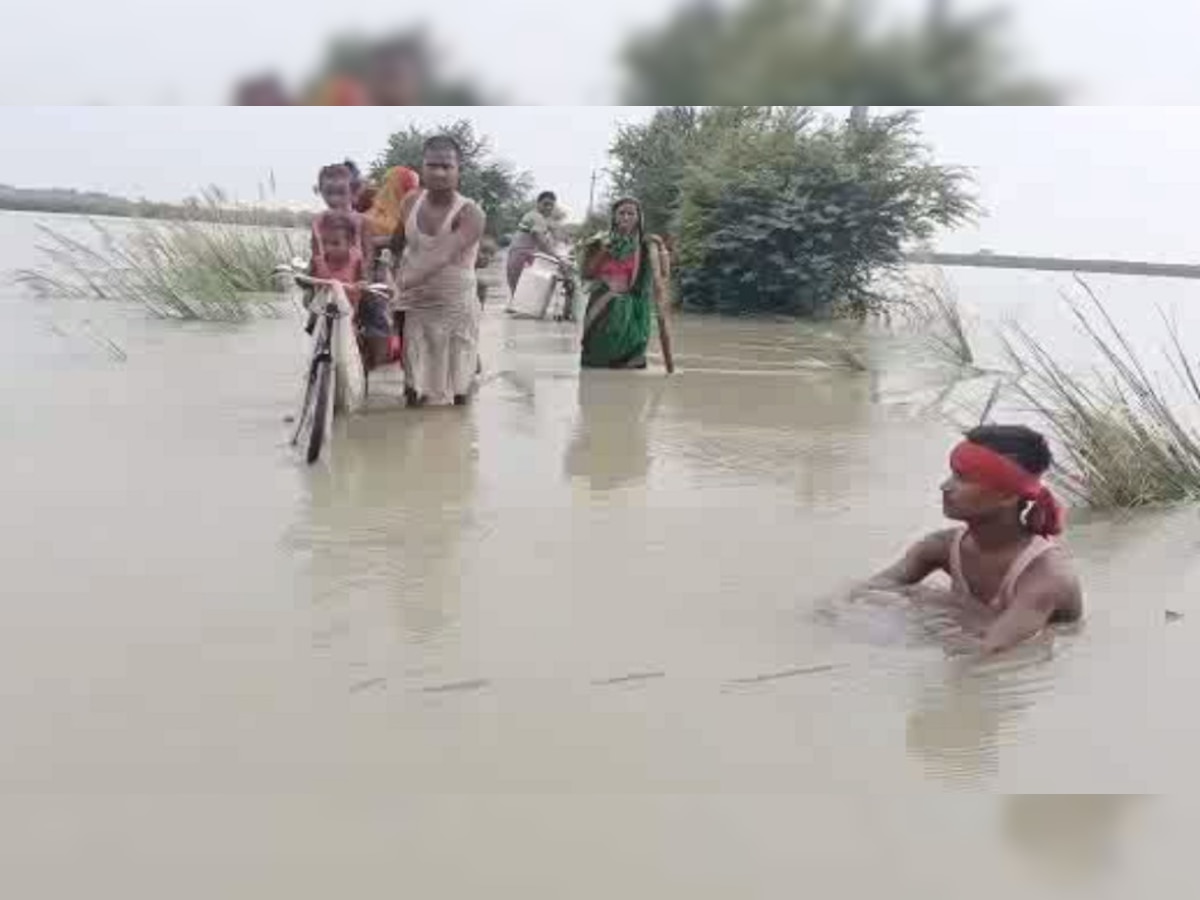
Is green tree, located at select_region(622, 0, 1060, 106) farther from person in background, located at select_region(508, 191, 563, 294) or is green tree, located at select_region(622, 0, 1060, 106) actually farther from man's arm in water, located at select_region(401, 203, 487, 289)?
person in background, located at select_region(508, 191, 563, 294)

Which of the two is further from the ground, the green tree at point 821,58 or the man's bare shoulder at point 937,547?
the green tree at point 821,58

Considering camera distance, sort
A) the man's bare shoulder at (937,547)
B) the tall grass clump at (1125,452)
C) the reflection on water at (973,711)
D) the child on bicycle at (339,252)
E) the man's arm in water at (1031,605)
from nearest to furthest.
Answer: the reflection on water at (973,711) → the man's arm in water at (1031,605) → the man's bare shoulder at (937,547) → the tall grass clump at (1125,452) → the child on bicycle at (339,252)

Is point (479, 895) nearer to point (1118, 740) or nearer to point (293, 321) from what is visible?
point (1118, 740)

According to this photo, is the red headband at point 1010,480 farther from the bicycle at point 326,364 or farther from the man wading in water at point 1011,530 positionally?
the bicycle at point 326,364

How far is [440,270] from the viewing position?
757cm

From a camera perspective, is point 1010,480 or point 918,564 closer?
point 1010,480

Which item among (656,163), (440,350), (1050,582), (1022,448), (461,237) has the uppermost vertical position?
(656,163)

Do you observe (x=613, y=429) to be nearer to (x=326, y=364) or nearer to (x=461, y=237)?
(x=461, y=237)

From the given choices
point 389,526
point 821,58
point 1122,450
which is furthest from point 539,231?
point 821,58

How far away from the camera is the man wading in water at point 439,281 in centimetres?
739

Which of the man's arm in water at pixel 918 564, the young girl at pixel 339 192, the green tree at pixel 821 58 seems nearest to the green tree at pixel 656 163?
the young girl at pixel 339 192

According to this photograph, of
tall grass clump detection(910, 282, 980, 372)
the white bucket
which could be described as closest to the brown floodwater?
tall grass clump detection(910, 282, 980, 372)

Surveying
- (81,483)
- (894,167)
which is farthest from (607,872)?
(894,167)

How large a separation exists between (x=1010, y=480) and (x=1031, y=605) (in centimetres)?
34
